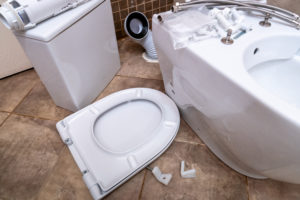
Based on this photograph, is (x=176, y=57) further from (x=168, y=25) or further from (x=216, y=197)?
(x=216, y=197)

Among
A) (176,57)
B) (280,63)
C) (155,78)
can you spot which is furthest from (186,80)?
(155,78)

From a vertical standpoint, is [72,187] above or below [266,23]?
below

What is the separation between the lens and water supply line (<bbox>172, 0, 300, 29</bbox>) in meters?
0.58

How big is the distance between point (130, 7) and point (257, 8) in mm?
817

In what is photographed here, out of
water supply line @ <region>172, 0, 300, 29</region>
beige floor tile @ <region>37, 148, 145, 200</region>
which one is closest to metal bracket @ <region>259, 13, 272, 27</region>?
water supply line @ <region>172, 0, 300, 29</region>

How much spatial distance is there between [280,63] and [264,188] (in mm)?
423

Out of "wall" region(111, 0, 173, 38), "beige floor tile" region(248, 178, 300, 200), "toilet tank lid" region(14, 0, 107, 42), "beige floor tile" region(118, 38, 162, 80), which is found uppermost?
"toilet tank lid" region(14, 0, 107, 42)

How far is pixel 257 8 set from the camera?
596 mm

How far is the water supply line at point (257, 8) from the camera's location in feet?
1.90

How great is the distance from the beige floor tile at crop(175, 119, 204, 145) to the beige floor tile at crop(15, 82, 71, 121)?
20.7 inches

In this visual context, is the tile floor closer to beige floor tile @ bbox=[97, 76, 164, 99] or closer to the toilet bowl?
the toilet bowl

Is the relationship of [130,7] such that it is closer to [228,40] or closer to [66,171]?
[228,40]

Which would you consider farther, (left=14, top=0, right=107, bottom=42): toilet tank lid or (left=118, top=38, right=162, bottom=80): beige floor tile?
(left=118, top=38, right=162, bottom=80): beige floor tile

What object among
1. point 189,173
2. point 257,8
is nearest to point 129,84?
point 189,173
